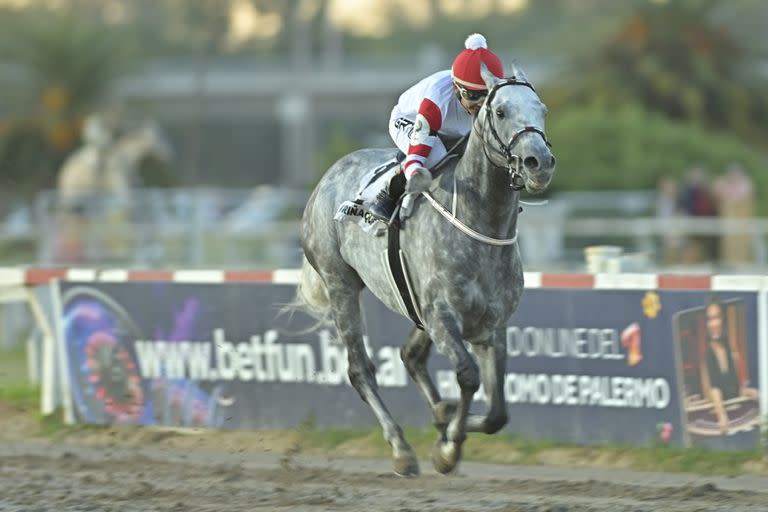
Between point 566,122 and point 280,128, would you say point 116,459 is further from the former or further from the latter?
point 280,128

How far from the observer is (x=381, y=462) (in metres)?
9.04

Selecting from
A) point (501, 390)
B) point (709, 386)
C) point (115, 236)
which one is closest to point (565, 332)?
point (709, 386)

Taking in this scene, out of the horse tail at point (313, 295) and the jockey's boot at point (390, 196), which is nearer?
the jockey's boot at point (390, 196)

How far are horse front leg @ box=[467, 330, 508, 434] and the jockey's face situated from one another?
1132 millimetres

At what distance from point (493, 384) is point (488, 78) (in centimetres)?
154

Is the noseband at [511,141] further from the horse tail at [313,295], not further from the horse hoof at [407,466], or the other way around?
the horse tail at [313,295]

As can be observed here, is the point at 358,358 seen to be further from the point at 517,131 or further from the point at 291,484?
the point at 517,131

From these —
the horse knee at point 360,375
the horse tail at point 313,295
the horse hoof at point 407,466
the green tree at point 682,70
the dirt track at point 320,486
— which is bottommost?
the dirt track at point 320,486

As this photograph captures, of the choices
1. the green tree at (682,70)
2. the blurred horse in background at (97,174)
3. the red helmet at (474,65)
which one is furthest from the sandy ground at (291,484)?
the green tree at (682,70)

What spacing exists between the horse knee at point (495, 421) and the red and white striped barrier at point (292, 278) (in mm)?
1646

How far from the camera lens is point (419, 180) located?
24.8 ft

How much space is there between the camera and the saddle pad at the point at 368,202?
801 cm

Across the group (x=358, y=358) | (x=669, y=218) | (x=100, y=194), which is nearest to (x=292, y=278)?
(x=358, y=358)

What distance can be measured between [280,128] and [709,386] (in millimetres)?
47587
